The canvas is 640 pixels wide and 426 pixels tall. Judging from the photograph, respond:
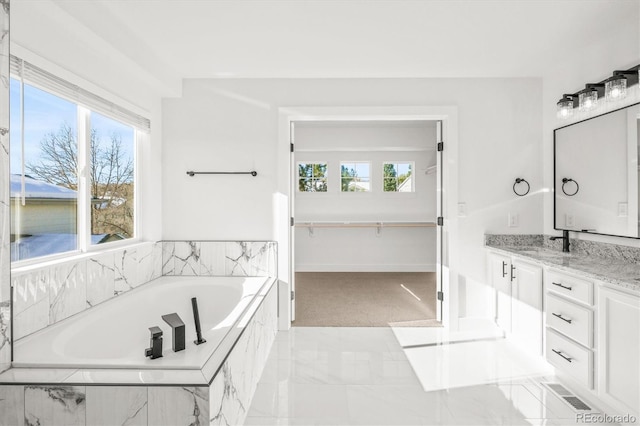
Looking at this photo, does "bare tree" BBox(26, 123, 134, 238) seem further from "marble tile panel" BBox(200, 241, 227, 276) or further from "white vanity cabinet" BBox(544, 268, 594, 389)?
"white vanity cabinet" BBox(544, 268, 594, 389)

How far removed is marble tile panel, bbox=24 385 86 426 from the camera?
4.22ft

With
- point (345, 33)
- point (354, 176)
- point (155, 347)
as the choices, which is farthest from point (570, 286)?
point (354, 176)

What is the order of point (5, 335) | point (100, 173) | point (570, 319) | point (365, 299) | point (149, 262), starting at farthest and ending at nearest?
point (365, 299) → point (149, 262) → point (100, 173) → point (570, 319) → point (5, 335)

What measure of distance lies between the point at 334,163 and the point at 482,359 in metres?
3.88

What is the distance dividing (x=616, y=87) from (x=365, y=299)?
3075 mm

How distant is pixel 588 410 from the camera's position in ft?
6.53

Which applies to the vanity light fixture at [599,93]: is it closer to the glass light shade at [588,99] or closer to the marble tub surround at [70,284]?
the glass light shade at [588,99]

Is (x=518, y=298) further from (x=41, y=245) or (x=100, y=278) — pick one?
(x=41, y=245)

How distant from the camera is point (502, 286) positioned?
2.90 meters

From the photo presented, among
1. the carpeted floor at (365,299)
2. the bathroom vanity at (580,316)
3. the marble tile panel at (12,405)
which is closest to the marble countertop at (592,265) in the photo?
the bathroom vanity at (580,316)

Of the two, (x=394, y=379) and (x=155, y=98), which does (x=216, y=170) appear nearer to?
(x=155, y=98)

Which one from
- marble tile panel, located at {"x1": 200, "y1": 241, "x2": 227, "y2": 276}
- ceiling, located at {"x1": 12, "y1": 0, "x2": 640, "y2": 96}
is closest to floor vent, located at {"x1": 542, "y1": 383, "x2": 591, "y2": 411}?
ceiling, located at {"x1": 12, "y1": 0, "x2": 640, "y2": 96}

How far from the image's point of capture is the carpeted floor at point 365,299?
11.4 ft

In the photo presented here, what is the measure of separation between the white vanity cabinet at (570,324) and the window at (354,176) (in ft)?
12.2
